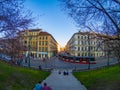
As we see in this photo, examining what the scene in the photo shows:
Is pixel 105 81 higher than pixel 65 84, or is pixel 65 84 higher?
pixel 105 81

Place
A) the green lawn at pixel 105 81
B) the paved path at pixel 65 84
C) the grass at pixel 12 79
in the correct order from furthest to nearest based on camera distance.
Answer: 1. the paved path at pixel 65 84
2. the green lawn at pixel 105 81
3. the grass at pixel 12 79

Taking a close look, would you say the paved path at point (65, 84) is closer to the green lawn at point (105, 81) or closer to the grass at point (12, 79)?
the green lawn at point (105, 81)

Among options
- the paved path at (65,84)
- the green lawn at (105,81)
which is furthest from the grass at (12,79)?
the green lawn at (105,81)

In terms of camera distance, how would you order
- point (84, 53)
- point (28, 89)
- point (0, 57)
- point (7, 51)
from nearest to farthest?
point (7, 51) < point (0, 57) < point (28, 89) < point (84, 53)

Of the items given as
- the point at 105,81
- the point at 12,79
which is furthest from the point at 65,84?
the point at 12,79

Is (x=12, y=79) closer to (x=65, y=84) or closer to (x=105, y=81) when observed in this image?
(x=105, y=81)

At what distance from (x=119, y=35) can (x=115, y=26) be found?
32.1 inches

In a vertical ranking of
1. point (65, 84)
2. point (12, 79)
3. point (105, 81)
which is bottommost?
point (65, 84)

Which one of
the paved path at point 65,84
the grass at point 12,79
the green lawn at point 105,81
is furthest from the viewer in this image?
the paved path at point 65,84

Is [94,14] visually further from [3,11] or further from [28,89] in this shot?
[28,89]

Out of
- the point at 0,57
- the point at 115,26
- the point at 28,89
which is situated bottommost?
the point at 28,89

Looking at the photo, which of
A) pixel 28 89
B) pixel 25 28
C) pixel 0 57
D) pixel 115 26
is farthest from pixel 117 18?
pixel 28 89

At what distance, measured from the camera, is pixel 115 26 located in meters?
19.2

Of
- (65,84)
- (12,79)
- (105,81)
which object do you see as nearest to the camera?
(12,79)
